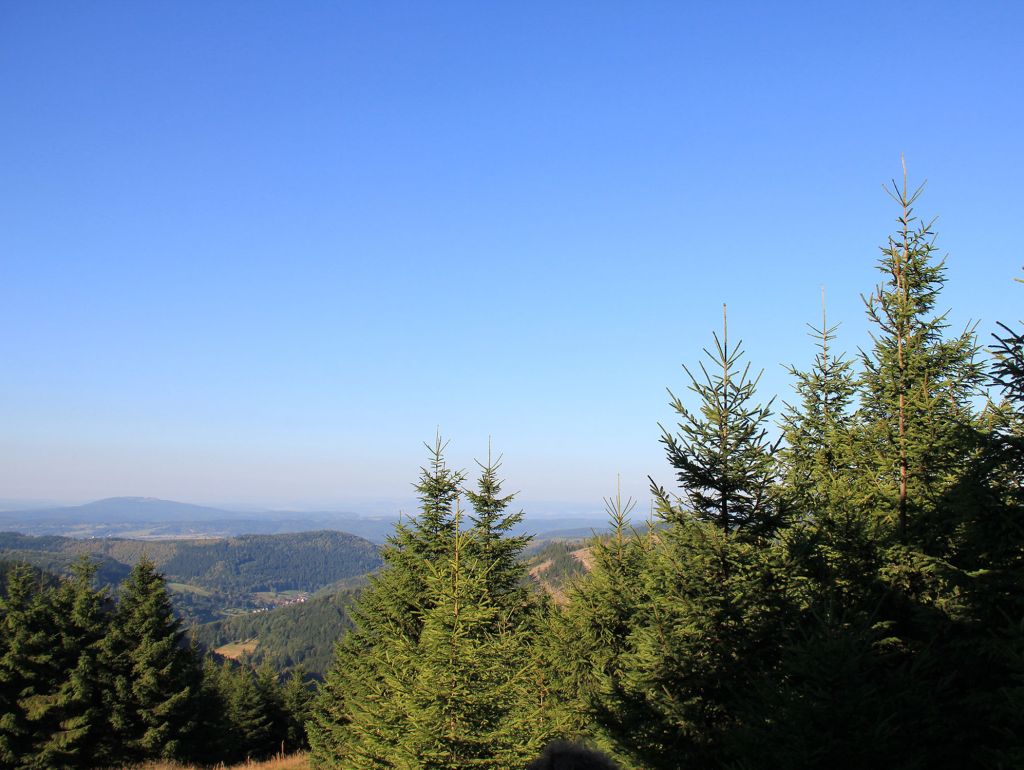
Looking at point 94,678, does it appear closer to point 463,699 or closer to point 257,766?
point 257,766

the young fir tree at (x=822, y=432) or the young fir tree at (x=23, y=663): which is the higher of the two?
the young fir tree at (x=822, y=432)

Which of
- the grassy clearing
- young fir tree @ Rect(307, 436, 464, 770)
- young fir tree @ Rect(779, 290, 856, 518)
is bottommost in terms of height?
the grassy clearing

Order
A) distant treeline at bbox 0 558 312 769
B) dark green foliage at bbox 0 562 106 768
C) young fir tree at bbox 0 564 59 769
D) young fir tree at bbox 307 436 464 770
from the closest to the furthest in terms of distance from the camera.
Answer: young fir tree at bbox 307 436 464 770 < young fir tree at bbox 0 564 59 769 < dark green foliage at bbox 0 562 106 768 < distant treeline at bbox 0 558 312 769

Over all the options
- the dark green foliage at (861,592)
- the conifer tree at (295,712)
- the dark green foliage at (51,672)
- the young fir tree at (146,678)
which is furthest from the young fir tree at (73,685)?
the dark green foliage at (861,592)

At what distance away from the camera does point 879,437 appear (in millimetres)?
13719

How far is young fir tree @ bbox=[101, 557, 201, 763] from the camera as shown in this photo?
105ft

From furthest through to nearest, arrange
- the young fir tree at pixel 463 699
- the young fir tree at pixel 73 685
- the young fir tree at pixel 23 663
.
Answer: the young fir tree at pixel 73 685 < the young fir tree at pixel 23 663 < the young fir tree at pixel 463 699

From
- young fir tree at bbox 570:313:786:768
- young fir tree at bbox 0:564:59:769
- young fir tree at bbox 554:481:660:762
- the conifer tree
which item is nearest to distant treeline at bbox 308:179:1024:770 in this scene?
young fir tree at bbox 570:313:786:768

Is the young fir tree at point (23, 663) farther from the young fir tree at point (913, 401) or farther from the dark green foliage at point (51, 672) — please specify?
the young fir tree at point (913, 401)

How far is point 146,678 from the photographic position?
3212 cm

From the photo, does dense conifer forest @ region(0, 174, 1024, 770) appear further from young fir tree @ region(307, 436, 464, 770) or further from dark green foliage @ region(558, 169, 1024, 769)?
young fir tree @ region(307, 436, 464, 770)

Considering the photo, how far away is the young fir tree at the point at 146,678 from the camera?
31.9m

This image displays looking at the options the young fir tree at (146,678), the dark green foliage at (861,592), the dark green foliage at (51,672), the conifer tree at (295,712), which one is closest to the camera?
the dark green foliage at (861,592)

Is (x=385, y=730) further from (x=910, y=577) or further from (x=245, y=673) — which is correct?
(x=245, y=673)
